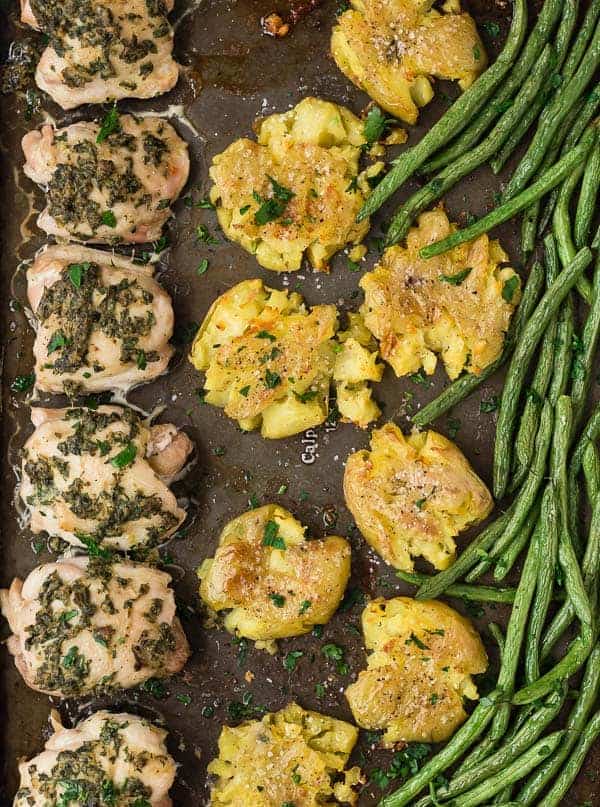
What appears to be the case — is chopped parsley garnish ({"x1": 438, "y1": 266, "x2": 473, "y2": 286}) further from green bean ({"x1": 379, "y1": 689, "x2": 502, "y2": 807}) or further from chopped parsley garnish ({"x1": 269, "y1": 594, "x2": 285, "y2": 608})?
green bean ({"x1": 379, "y1": 689, "x2": 502, "y2": 807})

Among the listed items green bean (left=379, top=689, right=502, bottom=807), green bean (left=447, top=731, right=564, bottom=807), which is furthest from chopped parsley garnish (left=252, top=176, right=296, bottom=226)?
green bean (left=447, top=731, right=564, bottom=807)

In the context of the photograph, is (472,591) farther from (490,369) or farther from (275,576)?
(490,369)

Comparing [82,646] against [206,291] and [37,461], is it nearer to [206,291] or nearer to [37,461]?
[37,461]

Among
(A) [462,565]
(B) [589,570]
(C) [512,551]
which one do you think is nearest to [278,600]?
(A) [462,565]

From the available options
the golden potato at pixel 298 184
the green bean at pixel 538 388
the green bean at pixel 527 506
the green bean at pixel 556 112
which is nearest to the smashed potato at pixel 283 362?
the golden potato at pixel 298 184

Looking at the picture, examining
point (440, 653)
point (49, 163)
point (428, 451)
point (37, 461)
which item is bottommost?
point (440, 653)

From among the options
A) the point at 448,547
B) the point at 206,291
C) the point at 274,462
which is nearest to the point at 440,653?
the point at 448,547
